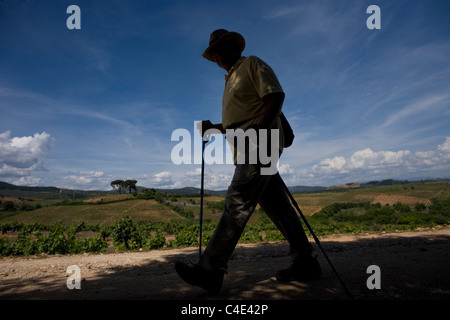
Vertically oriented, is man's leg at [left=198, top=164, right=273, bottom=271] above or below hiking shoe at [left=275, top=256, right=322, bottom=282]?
above

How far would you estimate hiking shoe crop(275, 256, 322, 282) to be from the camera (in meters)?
2.81

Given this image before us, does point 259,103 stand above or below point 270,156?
above

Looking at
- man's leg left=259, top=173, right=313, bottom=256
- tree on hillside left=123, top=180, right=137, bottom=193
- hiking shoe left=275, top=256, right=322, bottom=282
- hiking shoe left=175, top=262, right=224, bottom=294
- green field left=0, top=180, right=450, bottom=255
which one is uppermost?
man's leg left=259, top=173, right=313, bottom=256

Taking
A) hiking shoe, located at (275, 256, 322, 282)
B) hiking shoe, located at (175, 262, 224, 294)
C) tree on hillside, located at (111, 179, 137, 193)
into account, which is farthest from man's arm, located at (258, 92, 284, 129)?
tree on hillside, located at (111, 179, 137, 193)

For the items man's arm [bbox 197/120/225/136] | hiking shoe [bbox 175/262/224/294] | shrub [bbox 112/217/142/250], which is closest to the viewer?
hiking shoe [bbox 175/262/224/294]

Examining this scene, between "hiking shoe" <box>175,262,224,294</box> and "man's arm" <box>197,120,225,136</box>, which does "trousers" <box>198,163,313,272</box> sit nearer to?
"hiking shoe" <box>175,262,224,294</box>

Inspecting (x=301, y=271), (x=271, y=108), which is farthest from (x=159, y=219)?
(x=271, y=108)

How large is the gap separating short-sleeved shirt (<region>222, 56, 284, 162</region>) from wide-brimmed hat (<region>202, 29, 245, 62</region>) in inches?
11.2

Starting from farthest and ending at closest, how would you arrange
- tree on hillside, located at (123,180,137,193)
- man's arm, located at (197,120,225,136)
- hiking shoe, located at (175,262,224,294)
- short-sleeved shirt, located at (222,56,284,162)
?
tree on hillside, located at (123,180,137,193), man's arm, located at (197,120,225,136), short-sleeved shirt, located at (222,56,284,162), hiking shoe, located at (175,262,224,294)

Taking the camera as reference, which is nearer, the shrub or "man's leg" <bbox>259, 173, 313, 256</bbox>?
"man's leg" <bbox>259, 173, 313, 256</bbox>
